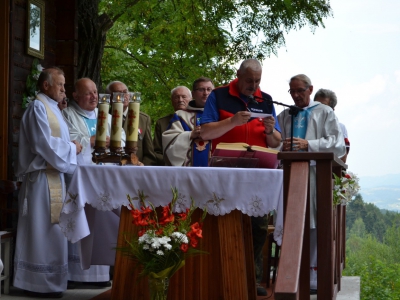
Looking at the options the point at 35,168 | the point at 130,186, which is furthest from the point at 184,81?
the point at 130,186

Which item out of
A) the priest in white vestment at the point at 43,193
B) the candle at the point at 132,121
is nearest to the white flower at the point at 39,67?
the priest in white vestment at the point at 43,193

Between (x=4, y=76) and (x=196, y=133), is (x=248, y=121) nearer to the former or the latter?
(x=196, y=133)

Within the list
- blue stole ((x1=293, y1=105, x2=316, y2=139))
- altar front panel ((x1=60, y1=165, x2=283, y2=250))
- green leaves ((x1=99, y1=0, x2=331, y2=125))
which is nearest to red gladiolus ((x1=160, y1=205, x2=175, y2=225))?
altar front panel ((x1=60, y1=165, x2=283, y2=250))

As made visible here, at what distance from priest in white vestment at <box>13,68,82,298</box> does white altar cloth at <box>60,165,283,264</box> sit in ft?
3.25

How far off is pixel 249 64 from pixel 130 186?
1305mm

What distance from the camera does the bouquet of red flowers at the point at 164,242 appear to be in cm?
482

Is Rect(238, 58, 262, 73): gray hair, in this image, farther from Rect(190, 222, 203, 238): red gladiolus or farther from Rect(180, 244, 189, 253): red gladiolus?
Rect(180, 244, 189, 253): red gladiolus

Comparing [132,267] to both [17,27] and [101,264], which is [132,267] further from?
[17,27]

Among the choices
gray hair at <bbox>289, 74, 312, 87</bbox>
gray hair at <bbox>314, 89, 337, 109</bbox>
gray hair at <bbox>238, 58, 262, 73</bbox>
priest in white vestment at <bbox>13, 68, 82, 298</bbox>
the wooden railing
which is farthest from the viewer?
gray hair at <bbox>314, 89, 337, 109</bbox>

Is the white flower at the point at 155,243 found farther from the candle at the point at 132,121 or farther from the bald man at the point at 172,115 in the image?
the bald man at the point at 172,115

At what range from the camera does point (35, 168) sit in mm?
6355

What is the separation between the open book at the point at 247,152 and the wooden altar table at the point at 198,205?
0.16 metres

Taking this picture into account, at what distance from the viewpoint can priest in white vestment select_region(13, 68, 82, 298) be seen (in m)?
6.25

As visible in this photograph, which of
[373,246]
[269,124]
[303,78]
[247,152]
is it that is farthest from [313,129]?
[373,246]
